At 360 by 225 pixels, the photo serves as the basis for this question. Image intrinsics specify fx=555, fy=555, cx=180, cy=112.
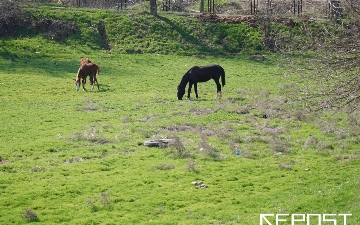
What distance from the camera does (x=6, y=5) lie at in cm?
4512

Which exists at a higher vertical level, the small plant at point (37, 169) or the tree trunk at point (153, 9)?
the tree trunk at point (153, 9)

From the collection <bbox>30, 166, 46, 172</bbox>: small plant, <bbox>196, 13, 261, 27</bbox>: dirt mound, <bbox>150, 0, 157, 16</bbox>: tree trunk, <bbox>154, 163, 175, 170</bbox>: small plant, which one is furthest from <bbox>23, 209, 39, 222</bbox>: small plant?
<bbox>196, 13, 261, 27</bbox>: dirt mound

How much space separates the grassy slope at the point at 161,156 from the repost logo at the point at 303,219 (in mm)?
294

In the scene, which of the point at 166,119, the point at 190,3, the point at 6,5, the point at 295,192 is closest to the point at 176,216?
the point at 295,192

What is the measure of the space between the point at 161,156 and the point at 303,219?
691cm

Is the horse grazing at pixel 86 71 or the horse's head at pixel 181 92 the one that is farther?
the horse grazing at pixel 86 71

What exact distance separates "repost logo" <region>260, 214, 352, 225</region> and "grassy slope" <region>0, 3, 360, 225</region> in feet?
0.96

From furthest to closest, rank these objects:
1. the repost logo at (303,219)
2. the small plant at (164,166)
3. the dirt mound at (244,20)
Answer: the dirt mound at (244,20) → the small plant at (164,166) → the repost logo at (303,219)

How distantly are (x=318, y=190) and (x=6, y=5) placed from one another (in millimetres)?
35979

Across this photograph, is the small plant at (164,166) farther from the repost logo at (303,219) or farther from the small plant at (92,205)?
the repost logo at (303,219)

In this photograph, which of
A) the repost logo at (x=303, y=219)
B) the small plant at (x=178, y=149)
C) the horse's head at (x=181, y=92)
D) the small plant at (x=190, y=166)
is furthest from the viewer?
the horse's head at (x=181, y=92)

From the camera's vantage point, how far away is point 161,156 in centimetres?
1967

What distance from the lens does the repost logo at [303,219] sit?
13641mm

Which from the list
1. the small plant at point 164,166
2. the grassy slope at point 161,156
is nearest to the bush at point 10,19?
the grassy slope at point 161,156
